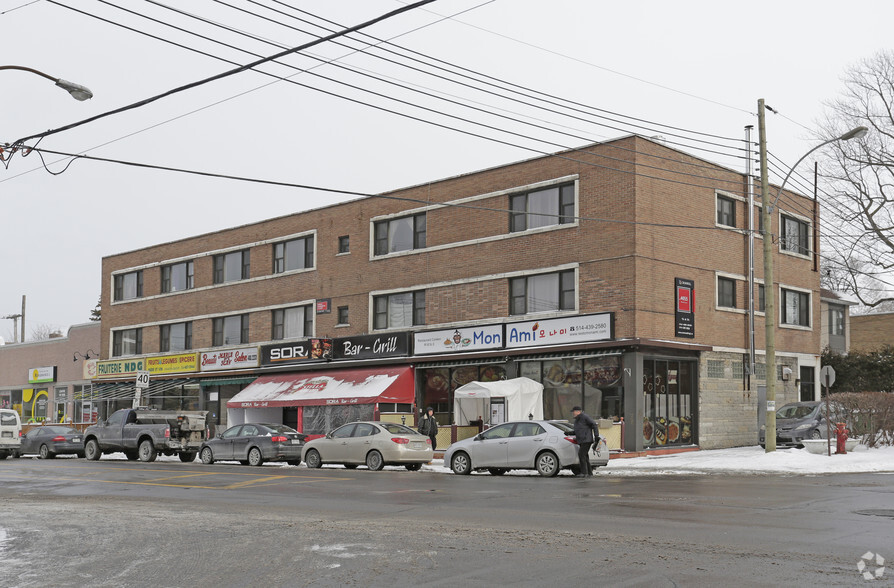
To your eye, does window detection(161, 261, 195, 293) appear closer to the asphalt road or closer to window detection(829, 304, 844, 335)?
the asphalt road

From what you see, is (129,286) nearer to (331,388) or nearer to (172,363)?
(172,363)

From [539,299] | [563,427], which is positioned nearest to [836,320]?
[539,299]

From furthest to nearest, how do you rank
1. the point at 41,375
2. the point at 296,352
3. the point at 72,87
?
the point at 41,375 → the point at 296,352 → the point at 72,87

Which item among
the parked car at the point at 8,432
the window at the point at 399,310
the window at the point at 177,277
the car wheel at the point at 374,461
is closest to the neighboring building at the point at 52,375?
the window at the point at 177,277

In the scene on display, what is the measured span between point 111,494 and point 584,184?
59.9 feet

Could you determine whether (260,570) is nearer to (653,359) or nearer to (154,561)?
(154,561)

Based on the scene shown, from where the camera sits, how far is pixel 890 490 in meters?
16.5

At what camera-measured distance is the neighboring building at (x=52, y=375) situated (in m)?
52.8

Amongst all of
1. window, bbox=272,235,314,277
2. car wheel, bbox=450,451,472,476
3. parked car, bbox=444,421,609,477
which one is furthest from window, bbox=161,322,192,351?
parked car, bbox=444,421,609,477

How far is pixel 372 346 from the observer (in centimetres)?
3653

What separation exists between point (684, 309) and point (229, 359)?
21.6 metres

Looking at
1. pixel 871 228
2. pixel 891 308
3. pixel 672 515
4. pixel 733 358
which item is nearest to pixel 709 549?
pixel 672 515

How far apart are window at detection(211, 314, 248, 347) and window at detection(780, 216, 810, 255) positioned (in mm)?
23444

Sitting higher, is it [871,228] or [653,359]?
[871,228]
